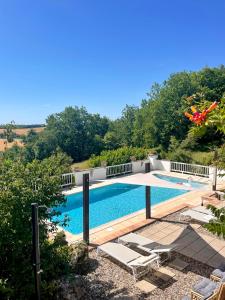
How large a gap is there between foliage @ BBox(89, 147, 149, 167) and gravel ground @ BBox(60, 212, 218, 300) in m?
11.0

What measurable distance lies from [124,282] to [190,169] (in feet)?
43.8

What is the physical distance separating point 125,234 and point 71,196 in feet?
19.1

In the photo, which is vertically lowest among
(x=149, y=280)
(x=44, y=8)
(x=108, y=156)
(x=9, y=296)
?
(x=149, y=280)

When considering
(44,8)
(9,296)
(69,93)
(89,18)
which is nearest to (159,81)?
(69,93)

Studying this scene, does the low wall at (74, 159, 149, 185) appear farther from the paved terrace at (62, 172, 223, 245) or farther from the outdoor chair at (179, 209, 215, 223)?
the outdoor chair at (179, 209, 215, 223)

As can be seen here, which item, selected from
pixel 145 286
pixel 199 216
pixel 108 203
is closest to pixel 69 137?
pixel 108 203

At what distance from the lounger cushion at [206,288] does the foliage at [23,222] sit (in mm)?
2631

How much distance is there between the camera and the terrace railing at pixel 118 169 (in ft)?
57.7

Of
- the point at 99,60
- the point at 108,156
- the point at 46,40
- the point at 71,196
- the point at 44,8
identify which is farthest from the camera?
the point at 99,60

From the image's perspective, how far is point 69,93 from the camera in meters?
43.8

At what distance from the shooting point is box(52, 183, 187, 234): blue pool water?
11768 millimetres

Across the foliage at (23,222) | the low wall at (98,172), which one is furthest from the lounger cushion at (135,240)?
the low wall at (98,172)

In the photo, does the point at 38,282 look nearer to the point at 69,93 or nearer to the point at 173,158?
the point at 173,158

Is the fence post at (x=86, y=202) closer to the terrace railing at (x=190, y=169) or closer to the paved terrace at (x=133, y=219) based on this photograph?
the paved terrace at (x=133, y=219)
